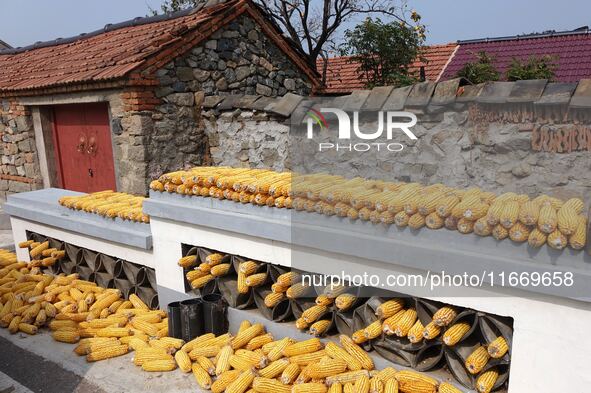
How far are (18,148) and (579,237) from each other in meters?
11.3

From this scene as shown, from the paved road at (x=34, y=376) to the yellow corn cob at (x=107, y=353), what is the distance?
243 mm

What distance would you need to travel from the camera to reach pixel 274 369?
13.1 ft

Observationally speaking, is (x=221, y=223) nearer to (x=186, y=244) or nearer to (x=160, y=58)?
(x=186, y=244)

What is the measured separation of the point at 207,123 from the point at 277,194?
4.77 meters

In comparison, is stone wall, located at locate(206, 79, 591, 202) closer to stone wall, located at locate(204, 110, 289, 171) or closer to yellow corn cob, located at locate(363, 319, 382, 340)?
stone wall, located at locate(204, 110, 289, 171)

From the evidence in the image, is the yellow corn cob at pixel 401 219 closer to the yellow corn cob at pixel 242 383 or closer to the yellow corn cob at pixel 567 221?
the yellow corn cob at pixel 567 221

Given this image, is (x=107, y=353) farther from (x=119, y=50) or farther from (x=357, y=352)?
(x=119, y=50)

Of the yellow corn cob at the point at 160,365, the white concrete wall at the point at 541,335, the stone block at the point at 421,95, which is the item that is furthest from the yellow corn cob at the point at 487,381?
the stone block at the point at 421,95

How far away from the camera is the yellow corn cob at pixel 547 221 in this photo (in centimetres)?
290

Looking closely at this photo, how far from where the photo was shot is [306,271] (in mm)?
4328

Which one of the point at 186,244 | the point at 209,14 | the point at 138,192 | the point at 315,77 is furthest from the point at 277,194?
the point at 315,77

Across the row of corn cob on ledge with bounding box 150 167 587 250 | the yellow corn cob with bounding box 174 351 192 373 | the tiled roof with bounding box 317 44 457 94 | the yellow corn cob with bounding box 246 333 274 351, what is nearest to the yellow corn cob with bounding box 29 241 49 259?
the row of corn cob on ledge with bounding box 150 167 587 250

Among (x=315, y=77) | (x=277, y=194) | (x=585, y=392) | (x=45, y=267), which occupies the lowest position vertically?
(x=45, y=267)

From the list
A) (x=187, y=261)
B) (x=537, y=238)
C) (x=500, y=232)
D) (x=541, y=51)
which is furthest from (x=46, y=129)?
(x=541, y=51)
